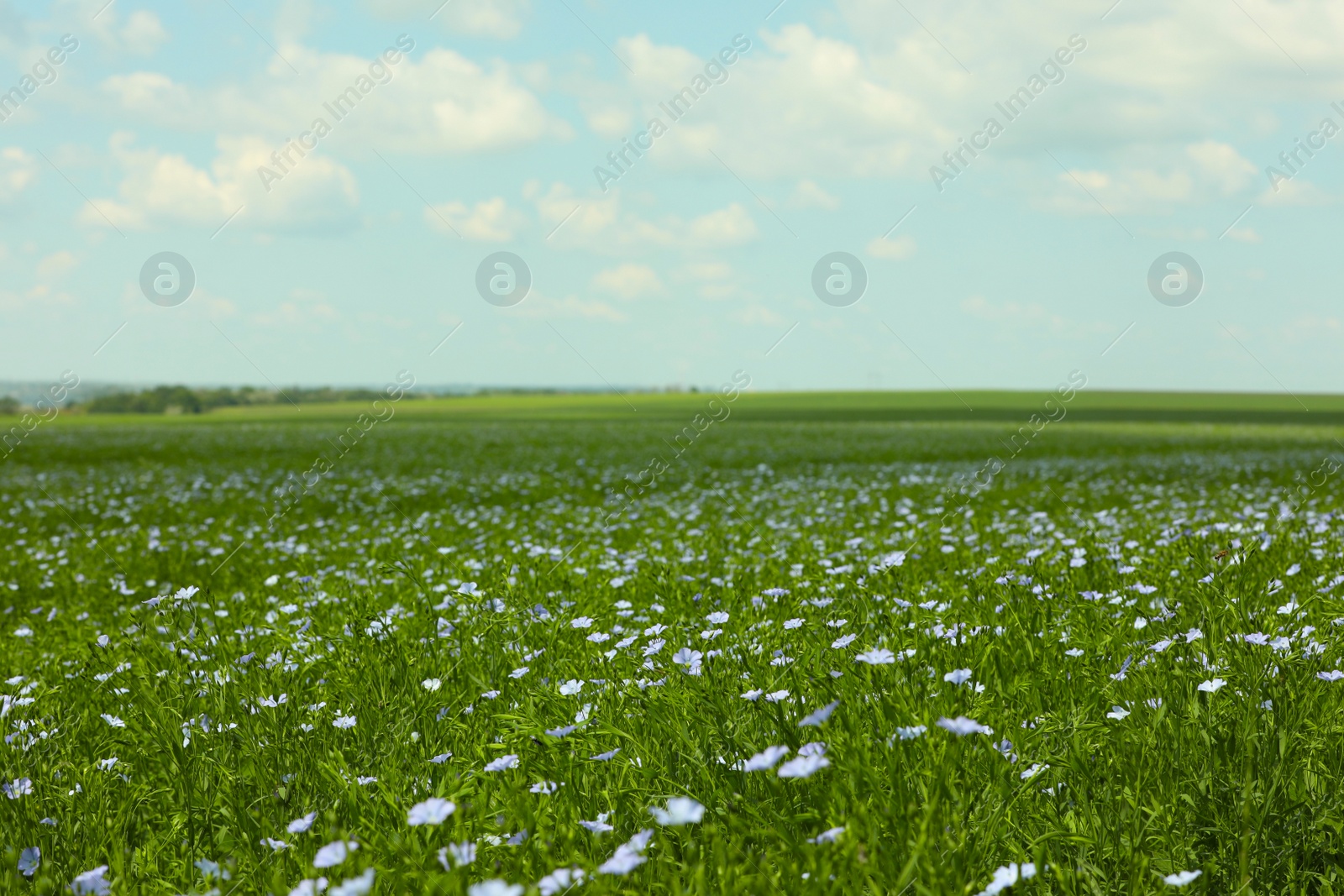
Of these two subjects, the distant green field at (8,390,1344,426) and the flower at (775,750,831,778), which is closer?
the flower at (775,750,831,778)

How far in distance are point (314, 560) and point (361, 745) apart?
5.60m

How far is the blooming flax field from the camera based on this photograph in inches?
96.8

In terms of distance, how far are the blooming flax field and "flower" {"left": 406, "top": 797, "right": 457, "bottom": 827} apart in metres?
0.02

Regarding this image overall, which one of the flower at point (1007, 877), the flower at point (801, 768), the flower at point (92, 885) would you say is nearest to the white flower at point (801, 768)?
the flower at point (801, 768)

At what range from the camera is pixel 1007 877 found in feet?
7.23

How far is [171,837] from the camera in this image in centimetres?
306

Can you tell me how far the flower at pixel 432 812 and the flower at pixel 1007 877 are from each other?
1.36 metres

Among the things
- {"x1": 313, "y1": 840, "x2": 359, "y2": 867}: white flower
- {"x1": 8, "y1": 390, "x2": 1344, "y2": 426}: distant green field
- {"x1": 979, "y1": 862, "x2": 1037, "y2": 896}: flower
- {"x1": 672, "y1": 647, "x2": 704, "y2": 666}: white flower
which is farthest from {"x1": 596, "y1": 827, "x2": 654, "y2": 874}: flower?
{"x1": 8, "y1": 390, "x2": 1344, "y2": 426}: distant green field

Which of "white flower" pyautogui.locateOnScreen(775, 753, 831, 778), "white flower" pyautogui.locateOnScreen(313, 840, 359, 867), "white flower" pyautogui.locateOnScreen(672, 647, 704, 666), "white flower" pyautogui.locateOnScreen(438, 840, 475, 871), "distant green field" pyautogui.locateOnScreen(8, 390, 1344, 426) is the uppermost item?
"distant green field" pyautogui.locateOnScreen(8, 390, 1344, 426)

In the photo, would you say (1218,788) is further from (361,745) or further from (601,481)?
(601,481)

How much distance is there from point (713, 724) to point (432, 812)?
1.10 m

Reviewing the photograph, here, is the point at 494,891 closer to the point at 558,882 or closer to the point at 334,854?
the point at 558,882

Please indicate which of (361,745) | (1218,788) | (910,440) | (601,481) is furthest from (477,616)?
(910,440)

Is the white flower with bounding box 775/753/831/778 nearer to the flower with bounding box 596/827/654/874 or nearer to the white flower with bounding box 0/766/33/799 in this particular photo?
the flower with bounding box 596/827/654/874
